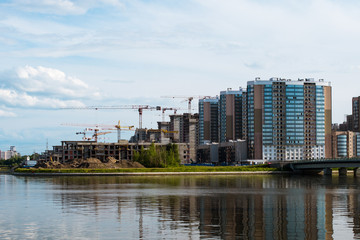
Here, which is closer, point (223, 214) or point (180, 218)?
point (180, 218)

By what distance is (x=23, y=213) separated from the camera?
205ft

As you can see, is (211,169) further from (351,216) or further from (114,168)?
(351,216)

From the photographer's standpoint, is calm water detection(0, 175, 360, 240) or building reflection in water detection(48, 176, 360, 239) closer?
calm water detection(0, 175, 360, 240)

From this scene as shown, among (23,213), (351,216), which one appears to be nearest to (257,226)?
(351,216)

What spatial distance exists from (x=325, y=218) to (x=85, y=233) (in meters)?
24.9

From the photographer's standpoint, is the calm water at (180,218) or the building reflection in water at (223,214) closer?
the calm water at (180,218)

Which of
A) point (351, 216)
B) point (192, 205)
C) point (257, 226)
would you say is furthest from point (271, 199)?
point (257, 226)

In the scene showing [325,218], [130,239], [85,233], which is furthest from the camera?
[325,218]

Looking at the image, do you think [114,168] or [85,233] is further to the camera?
[114,168]

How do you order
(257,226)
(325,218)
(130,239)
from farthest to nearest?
1. (325,218)
2. (257,226)
3. (130,239)

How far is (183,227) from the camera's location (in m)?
49.3

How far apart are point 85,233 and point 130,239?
5.00 metres

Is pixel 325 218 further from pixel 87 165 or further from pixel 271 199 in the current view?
pixel 87 165

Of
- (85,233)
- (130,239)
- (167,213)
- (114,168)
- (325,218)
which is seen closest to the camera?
(130,239)
